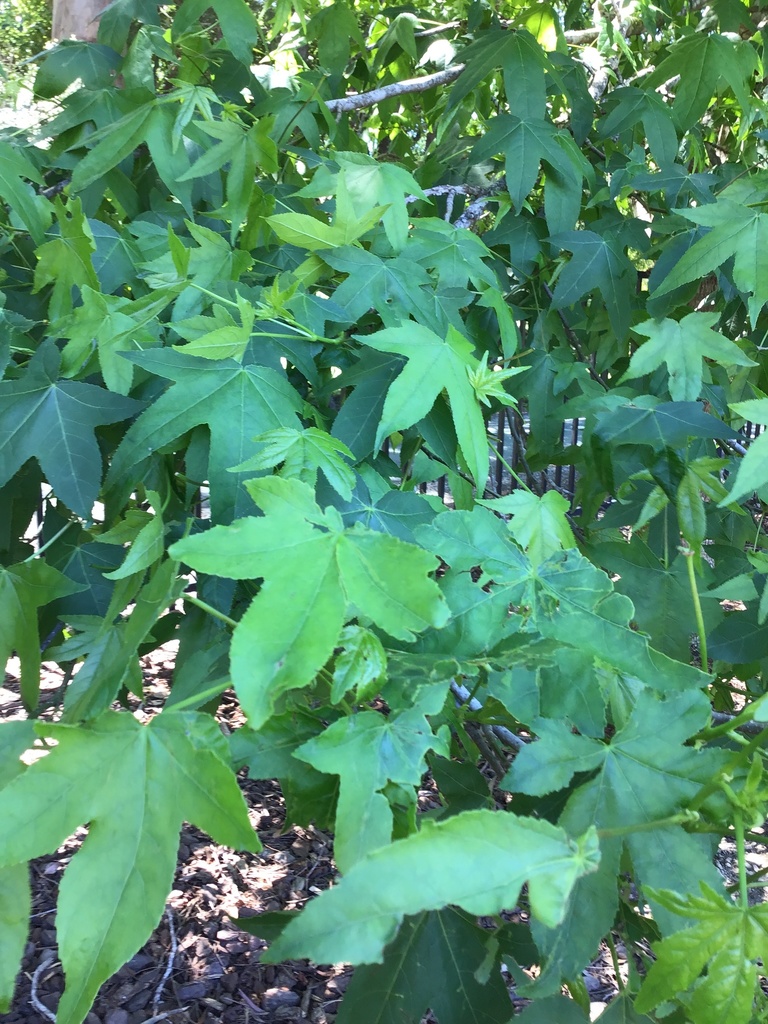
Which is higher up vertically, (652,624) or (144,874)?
Result: (144,874)

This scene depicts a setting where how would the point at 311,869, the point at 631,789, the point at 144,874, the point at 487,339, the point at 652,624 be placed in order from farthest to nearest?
the point at 311,869 < the point at 487,339 < the point at 652,624 < the point at 631,789 < the point at 144,874

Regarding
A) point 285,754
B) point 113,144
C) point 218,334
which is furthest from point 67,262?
point 285,754

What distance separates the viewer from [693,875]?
22.9 inches

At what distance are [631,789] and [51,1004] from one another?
169 cm

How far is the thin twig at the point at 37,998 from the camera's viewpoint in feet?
5.45

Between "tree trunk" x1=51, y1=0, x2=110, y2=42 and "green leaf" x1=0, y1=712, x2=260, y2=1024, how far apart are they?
5.83ft

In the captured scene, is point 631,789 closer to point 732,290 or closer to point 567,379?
point 567,379

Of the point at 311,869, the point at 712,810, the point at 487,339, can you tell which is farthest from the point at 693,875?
the point at 311,869

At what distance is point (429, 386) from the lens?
807 mm

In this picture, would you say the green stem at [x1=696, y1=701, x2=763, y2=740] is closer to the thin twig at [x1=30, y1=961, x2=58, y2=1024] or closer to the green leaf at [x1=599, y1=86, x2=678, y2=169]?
the green leaf at [x1=599, y1=86, x2=678, y2=169]

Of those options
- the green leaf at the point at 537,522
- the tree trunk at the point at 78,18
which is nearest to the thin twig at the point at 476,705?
the green leaf at the point at 537,522

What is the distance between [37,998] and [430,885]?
1.77 meters

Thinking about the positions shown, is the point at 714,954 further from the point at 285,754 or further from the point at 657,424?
the point at 657,424

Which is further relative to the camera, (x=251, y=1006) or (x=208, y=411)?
(x=251, y=1006)
